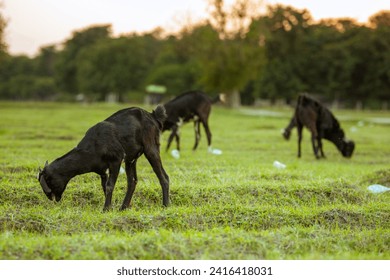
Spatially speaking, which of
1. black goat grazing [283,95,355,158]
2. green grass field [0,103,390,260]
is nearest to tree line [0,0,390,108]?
black goat grazing [283,95,355,158]

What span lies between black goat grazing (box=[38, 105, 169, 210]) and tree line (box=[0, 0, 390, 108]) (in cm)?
4664

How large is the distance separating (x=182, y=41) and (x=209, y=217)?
60.9 metres

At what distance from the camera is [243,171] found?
11.6 metres

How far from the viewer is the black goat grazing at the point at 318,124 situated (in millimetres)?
16328

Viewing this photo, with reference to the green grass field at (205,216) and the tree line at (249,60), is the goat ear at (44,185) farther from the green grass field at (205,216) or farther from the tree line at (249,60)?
the tree line at (249,60)

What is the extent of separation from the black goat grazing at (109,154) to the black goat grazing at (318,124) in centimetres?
900

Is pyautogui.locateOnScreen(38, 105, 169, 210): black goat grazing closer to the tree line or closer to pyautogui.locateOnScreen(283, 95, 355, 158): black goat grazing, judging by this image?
pyautogui.locateOnScreen(283, 95, 355, 158): black goat grazing

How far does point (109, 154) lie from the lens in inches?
309

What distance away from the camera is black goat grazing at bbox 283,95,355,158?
53.6 ft

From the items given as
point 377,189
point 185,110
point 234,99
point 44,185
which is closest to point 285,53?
point 234,99

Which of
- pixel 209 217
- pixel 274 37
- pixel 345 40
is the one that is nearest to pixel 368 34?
pixel 345 40

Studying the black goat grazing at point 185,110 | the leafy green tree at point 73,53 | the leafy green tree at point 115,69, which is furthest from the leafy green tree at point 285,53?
the black goat grazing at point 185,110

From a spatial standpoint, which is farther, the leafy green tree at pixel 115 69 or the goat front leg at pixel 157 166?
the leafy green tree at pixel 115 69
